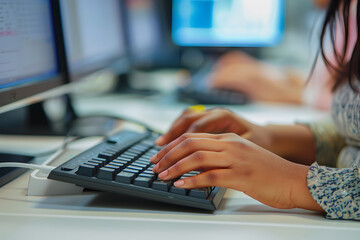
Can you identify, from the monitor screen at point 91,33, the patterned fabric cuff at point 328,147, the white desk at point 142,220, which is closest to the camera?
the white desk at point 142,220

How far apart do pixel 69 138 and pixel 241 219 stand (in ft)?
1.60

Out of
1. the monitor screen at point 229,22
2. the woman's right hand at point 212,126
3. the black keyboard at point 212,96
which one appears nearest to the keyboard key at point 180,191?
the woman's right hand at point 212,126

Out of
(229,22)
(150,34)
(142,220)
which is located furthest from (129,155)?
(150,34)

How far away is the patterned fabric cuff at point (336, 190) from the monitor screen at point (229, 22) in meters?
1.27

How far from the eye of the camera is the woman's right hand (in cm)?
71

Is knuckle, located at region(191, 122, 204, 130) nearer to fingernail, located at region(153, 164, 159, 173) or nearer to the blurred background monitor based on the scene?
fingernail, located at region(153, 164, 159, 173)

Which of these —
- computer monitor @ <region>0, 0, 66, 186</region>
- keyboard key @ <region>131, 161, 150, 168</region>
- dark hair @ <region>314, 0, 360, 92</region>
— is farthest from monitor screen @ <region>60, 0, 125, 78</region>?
dark hair @ <region>314, 0, 360, 92</region>

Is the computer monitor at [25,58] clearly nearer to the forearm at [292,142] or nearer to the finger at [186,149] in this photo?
the finger at [186,149]

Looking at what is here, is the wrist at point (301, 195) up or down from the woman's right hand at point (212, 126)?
down

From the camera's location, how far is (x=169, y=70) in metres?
2.12

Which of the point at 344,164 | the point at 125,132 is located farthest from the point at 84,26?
the point at 344,164

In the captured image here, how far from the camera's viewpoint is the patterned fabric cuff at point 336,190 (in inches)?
20.2

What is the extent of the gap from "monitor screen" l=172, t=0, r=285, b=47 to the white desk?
1.25 meters

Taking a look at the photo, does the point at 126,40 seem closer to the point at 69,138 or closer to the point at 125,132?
the point at 69,138
